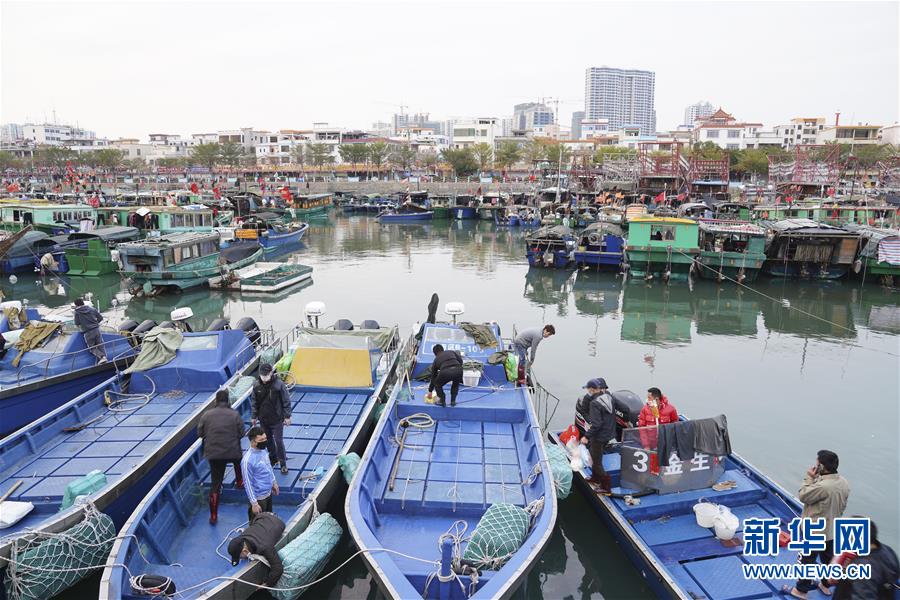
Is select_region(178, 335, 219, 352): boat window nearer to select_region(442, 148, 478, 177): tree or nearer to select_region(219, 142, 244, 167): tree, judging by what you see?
select_region(442, 148, 478, 177): tree

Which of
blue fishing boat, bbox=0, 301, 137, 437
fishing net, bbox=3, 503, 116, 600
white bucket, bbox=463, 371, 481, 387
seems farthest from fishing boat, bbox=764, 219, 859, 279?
fishing net, bbox=3, 503, 116, 600

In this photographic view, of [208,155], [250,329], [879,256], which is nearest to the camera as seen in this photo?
[250,329]

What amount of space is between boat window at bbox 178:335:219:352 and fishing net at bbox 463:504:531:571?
7.57 meters

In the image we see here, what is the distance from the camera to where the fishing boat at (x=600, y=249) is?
29.7 meters

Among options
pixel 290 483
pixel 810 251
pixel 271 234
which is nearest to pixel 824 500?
pixel 290 483

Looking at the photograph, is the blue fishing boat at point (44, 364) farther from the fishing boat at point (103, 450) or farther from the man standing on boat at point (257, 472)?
the man standing on boat at point (257, 472)

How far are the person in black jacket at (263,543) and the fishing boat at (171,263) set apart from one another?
2021 cm

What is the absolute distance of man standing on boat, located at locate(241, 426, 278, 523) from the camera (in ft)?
21.2

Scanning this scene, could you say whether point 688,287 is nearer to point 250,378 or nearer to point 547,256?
point 547,256

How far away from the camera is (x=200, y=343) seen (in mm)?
11773

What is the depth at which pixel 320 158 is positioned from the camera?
283 feet

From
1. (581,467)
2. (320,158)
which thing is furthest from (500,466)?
(320,158)

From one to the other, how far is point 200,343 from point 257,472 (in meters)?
6.11

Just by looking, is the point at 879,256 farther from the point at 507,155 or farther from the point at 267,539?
the point at 507,155
